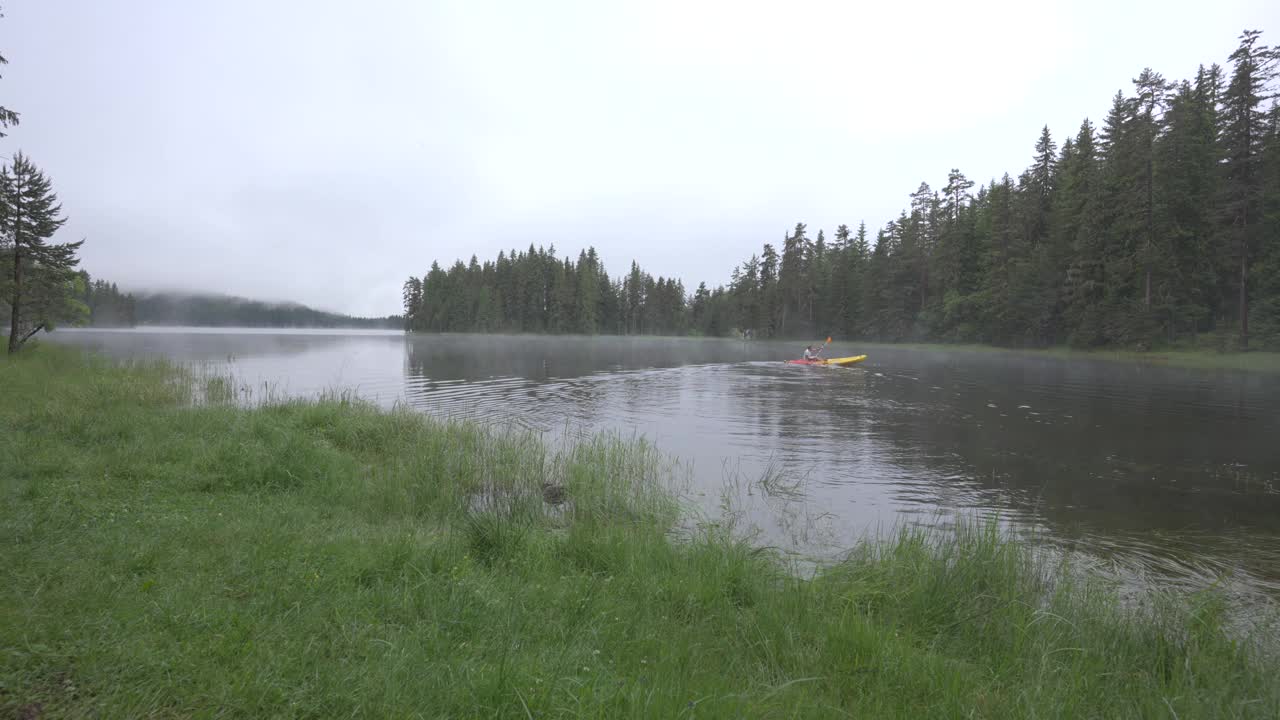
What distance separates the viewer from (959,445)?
15.8m

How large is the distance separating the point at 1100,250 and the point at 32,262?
76.5m

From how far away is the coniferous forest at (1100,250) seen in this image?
1623 inches

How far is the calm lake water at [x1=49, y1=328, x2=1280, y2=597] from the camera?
902 centimetres

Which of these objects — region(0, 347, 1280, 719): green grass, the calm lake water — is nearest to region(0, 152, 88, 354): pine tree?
the calm lake water

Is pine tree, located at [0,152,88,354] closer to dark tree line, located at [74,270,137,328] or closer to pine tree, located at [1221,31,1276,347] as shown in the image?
pine tree, located at [1221,31,1276,347]

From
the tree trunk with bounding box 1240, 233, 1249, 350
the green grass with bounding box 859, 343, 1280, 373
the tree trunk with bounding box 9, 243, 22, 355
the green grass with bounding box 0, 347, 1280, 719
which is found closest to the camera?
the green grass with bounding box 0, 347, 1280, 719

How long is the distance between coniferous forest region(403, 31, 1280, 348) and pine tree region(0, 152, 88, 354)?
70562 mm

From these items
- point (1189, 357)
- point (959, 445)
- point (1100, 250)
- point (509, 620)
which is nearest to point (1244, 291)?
point (1189, 357)

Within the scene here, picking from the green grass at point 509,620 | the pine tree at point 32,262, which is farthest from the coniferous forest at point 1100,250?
the pine tree at point 32,262

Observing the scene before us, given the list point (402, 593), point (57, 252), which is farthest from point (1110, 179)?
point (57, 252)

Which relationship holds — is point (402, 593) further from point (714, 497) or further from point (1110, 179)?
point (1110, 179)

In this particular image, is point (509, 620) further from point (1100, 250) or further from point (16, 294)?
point (1100, 250)

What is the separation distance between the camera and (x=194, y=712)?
8.95ft

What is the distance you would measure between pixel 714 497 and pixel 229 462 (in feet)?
27.4
